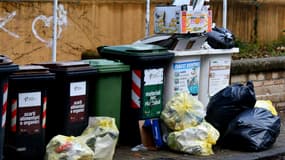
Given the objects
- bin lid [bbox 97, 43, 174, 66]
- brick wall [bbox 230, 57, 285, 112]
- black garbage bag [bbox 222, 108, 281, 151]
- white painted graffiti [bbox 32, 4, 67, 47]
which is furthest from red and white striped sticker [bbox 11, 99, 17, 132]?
brick wall [bbox 230, 57, 285, 112]

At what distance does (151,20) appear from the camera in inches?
470

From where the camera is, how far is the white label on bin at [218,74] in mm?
9438

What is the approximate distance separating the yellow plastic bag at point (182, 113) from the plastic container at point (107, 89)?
1.97ft

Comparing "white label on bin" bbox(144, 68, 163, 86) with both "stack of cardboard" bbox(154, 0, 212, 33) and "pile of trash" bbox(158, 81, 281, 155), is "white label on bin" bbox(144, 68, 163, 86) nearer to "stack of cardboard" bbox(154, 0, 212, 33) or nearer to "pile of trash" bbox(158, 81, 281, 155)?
"pile of trash" bbox(158, 81, 281, 155)

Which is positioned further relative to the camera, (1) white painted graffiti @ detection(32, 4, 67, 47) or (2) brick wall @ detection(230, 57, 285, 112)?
(2) brick wall @ detection(230, 57, 285, 112)

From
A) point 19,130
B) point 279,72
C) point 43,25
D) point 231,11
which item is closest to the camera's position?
point 19,130

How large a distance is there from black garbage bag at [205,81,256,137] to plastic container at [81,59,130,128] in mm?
1332

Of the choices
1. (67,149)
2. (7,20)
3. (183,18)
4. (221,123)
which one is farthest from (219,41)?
(67,149)

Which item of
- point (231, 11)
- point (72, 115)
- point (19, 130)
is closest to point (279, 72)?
point (231, 11)

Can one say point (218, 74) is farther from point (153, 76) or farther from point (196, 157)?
point (196, 157)

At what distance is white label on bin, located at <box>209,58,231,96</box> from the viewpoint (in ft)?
31.0

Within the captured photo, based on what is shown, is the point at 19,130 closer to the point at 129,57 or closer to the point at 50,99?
the point at 50,99

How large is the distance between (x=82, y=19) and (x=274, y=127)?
3.88m

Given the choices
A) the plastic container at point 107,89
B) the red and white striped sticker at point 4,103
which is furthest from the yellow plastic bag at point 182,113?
the red and white striped sticker at point 4,103
